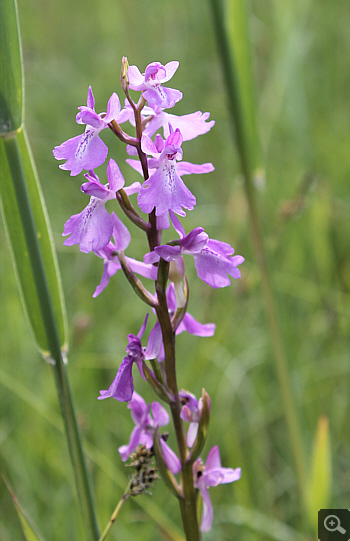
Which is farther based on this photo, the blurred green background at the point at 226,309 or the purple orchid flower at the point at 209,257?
the blurred green background at the point at 226,309

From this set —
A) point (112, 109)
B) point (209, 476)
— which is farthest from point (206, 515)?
point (112, 109)

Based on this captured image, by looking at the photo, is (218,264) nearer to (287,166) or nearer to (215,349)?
(215,349)

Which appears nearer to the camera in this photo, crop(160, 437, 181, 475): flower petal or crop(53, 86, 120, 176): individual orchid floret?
crop(53, 86, 120, 176): individual orchid floret

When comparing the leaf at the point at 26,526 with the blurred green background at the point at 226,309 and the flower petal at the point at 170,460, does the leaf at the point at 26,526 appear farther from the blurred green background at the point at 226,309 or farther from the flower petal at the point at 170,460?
the blurred green background at the point at 226,309

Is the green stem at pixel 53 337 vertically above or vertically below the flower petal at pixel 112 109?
below

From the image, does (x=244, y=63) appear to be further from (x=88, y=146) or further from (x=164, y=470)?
(x=164, y=470)

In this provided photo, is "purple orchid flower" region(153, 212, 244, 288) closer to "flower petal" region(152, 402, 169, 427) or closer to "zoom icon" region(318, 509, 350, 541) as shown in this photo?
"flower petal" region(152, 402, 169, 427)

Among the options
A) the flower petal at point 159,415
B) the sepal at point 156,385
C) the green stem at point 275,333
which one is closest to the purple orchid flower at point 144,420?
the flower petal at point 159,415

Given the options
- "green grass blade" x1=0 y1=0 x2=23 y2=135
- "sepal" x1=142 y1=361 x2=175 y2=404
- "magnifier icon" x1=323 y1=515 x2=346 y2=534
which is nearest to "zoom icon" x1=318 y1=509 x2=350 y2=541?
"magnifier icon" x1=323 y1=515 x2=346 y2=534
